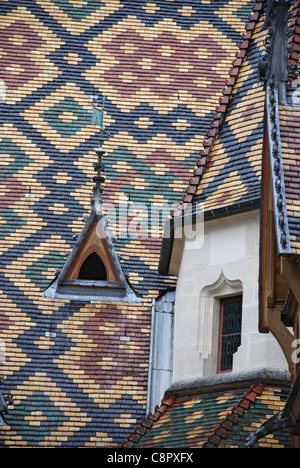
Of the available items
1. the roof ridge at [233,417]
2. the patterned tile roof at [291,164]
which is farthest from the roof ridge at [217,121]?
the patterned tile roof at [291,164]

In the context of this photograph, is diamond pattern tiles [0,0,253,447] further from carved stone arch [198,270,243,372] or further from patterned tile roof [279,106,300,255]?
patterned tile roof [279,106,300,255]

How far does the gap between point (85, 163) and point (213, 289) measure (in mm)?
3468

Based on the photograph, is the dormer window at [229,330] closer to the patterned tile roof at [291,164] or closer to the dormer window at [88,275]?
the dormer window at [88,275]

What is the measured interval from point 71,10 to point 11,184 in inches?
149

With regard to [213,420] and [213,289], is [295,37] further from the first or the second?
[213,420]

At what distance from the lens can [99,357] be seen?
665 inches

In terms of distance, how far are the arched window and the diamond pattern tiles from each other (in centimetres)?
35

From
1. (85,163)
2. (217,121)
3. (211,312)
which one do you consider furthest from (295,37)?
(85,163)

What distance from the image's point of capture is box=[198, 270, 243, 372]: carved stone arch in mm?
16125

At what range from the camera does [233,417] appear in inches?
581

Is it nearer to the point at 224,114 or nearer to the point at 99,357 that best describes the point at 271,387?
the point at 99,357

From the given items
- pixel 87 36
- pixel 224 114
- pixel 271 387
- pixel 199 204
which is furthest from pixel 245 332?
pixel 87 36

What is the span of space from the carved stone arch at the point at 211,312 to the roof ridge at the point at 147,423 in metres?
0.67

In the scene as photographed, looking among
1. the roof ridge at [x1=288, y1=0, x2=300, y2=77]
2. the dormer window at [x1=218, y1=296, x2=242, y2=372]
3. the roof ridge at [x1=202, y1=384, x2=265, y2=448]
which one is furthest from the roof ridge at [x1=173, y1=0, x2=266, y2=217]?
the roof ridge at [x1=202, y1=384, x2=265, y2=448]
